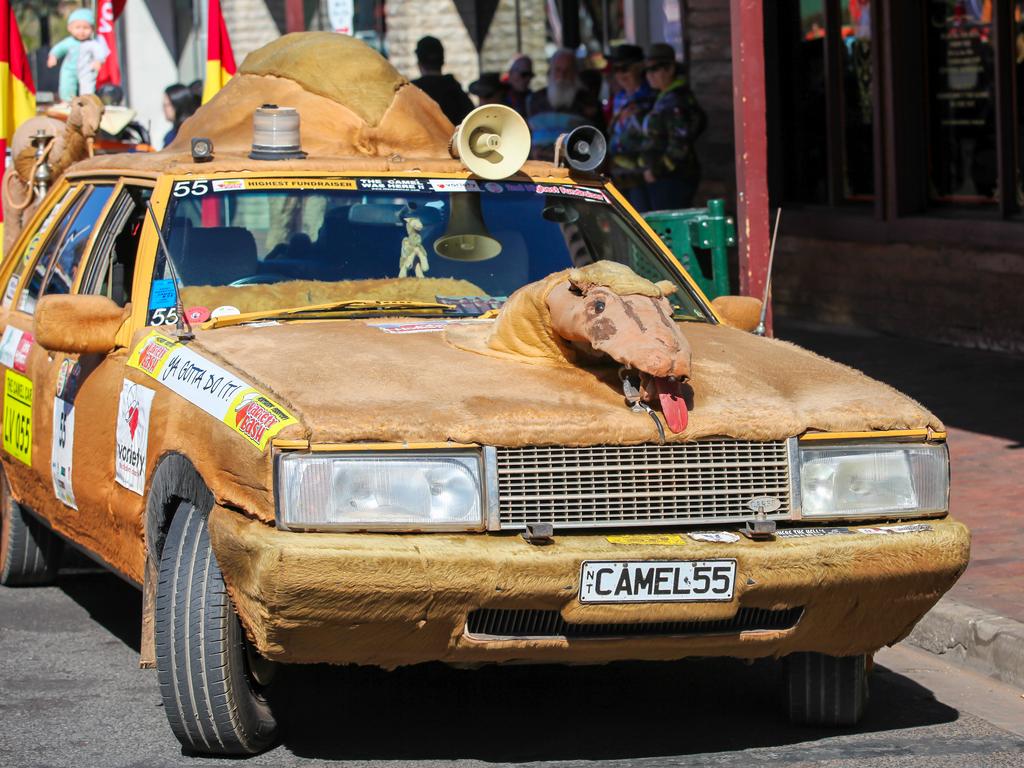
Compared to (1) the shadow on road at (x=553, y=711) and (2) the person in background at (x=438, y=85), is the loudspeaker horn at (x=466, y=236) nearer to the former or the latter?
(1) the shadow on road at (x=553, y=711)

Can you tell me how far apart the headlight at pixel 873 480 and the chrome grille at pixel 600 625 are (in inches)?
11.4

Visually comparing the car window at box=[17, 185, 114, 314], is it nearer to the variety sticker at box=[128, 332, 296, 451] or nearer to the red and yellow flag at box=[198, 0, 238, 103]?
the variety sticker at box=[128, 332, 296, 451]

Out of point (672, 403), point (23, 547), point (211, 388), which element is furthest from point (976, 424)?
point (211, 388)

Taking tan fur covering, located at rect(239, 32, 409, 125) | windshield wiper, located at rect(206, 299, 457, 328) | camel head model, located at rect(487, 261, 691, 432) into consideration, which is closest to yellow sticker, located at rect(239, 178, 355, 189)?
windshield wiper, located at rect(206, 299, 457, 328)

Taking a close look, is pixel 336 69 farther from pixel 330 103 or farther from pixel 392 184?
pixel 392 184

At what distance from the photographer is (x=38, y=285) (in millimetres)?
7230

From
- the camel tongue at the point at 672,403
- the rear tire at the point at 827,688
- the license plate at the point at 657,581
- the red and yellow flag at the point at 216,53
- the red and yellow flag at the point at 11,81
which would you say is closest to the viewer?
the license plate at the point at 657,581

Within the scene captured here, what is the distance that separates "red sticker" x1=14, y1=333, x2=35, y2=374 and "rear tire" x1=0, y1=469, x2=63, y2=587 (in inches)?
23.9

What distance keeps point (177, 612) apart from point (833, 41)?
10234 mm

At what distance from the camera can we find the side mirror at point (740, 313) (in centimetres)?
632

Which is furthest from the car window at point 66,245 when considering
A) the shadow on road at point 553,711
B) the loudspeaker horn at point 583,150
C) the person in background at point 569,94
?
the person in background at point 569,94

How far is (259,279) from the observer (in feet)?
20.1

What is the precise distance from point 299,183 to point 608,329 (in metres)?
1.70

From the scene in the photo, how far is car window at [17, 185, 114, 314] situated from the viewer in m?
6.89
